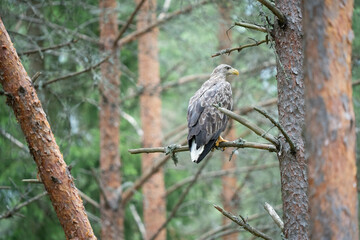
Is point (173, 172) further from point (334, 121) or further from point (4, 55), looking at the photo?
point (334, 121)

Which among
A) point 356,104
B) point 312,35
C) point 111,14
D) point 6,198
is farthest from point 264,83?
point 312,35

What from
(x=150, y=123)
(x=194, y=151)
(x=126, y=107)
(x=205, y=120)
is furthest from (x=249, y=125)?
(x=126, y=107)

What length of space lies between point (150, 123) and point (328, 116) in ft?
26.1

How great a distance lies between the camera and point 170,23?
30.6ft

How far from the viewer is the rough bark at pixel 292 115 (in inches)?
151

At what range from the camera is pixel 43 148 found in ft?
15.0

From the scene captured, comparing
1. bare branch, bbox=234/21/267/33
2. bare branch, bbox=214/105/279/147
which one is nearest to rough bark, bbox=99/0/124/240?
bare branch, bbox=234/21/267/33

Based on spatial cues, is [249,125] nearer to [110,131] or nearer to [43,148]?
[43,148]

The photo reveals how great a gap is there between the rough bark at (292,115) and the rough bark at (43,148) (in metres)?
1.85

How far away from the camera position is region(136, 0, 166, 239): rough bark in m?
10.3

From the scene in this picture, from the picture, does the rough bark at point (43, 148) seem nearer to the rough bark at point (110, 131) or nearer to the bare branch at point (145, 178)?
the rough bark at point (110, 131)

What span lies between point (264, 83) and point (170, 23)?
→ 106 inches

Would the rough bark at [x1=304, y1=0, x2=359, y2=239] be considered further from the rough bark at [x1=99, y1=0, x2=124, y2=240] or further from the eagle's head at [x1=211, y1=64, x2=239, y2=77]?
the rough bark at [x1=99, y1=0, x2=124, y2=240]

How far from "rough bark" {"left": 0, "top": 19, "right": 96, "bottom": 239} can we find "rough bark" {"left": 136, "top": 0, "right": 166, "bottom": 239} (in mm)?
5283
